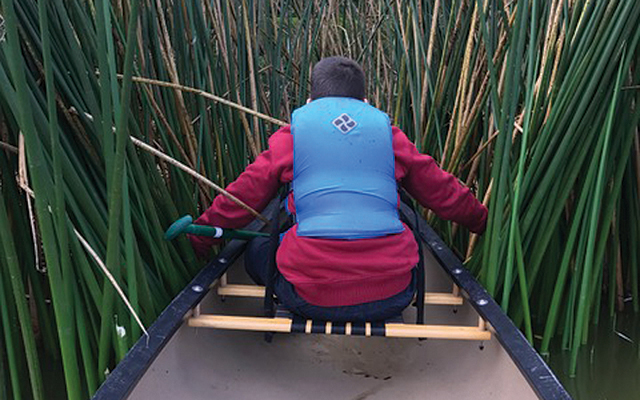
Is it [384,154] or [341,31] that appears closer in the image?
[384,154]

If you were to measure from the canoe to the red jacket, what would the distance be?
3.4 inches

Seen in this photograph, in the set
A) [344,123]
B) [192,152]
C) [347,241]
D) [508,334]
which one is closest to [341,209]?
[347,241]

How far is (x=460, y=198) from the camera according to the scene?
1471mm

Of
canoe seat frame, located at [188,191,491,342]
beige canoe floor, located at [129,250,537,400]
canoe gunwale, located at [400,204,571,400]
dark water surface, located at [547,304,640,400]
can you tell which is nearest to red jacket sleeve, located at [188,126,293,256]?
canoe seat frame, located at [188,191,491,342]

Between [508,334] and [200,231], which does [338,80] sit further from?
[508,334]

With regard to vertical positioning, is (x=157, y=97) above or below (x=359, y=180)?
above

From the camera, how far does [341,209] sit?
4.17 feet

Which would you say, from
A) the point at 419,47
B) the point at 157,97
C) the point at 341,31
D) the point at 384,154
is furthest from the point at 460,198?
the point at 341,31

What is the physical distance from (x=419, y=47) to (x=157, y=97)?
0.95 meters

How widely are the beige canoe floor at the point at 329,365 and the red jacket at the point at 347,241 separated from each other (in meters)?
0.24

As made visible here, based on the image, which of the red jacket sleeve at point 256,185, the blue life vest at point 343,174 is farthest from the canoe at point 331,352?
the blue life vest at point 343,174

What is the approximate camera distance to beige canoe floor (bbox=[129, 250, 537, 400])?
4.21 ft

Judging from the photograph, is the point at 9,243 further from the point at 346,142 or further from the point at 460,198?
the point at 460,198

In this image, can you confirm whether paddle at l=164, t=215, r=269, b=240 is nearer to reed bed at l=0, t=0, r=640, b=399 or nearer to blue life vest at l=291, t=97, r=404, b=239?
reed bed at l=0, t=0, r=640, b=399
